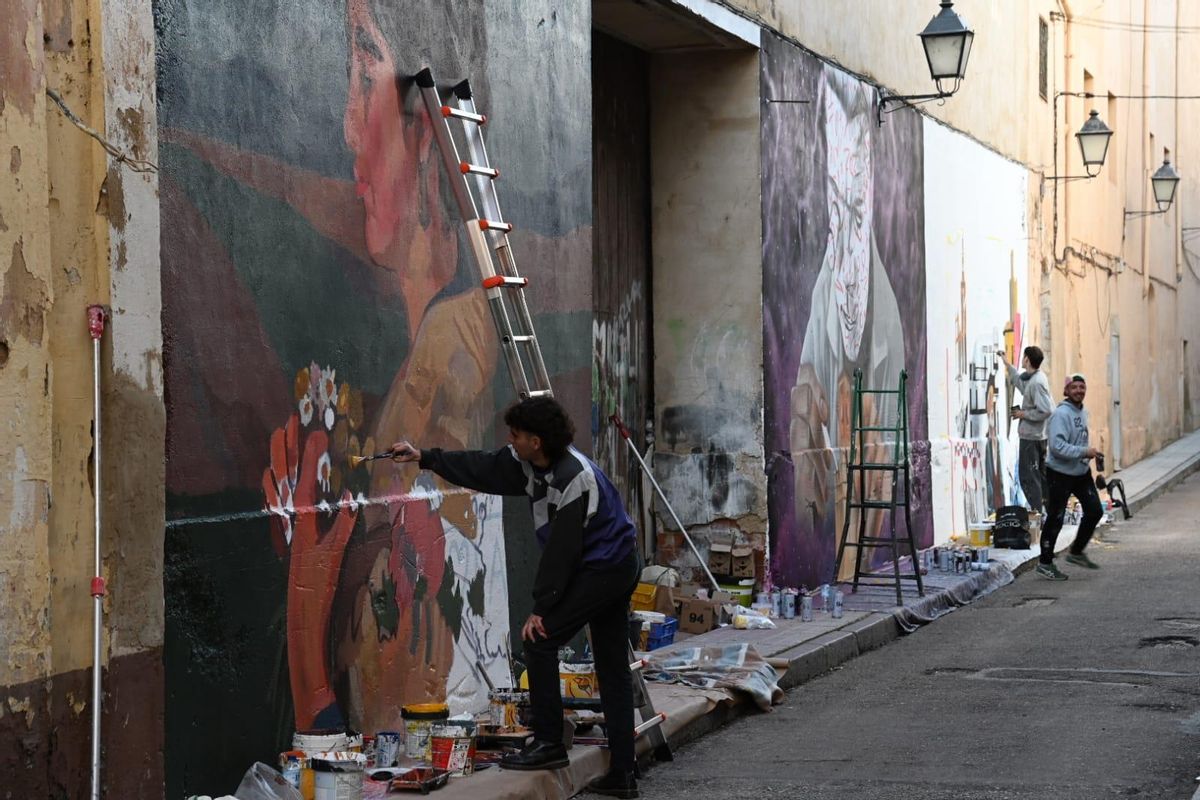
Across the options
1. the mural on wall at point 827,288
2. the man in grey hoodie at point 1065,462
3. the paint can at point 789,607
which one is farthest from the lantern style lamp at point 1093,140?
the paint can at point 789,607

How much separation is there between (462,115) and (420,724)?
281 cm

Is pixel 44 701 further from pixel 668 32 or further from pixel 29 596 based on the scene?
pixel 668 32

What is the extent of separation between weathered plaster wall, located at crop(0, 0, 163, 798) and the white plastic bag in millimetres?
527

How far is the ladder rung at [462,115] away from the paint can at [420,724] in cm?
269

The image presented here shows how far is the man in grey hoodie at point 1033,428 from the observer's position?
61.0 feet

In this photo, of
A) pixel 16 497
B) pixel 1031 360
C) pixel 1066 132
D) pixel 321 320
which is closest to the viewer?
pixel 16 497

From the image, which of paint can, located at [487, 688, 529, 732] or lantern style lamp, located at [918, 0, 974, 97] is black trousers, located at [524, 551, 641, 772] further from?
lantern style lamp, located at [918, 0, 974, 97]

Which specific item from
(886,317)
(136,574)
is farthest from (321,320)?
(886,317)

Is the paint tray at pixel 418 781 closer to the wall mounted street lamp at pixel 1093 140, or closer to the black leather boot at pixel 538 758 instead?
the black leather boot at pixel 538 758

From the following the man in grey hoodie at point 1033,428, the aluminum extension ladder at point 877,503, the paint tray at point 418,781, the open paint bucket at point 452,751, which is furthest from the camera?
the man in grey hoodie at point 1033,428

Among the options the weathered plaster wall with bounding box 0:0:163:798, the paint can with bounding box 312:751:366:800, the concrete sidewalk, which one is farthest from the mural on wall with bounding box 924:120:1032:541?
the weathered plaster wall with bounding box 0:0:163:798

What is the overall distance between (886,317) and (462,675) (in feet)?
28.6

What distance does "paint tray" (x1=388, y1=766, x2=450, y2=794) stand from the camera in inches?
265

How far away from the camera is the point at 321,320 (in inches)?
285
